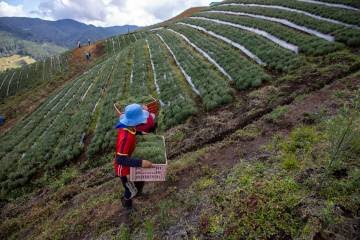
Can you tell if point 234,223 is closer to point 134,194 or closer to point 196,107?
point 134,194

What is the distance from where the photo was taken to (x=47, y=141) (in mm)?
18016

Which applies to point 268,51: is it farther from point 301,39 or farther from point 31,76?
point 31,76

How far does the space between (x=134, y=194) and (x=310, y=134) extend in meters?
5.08

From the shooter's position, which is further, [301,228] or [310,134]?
[310,134]

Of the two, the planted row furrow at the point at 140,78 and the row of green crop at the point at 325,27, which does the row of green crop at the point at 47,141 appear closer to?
the planted row furrow at the point at 140,78

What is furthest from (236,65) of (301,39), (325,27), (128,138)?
(128,138)

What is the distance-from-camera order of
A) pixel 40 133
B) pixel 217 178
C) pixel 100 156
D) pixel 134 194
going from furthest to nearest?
pixel 40 133 → pixel 100 156 → pixel 217 178 → pixel 134 194

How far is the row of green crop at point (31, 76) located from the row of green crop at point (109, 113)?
86.0ft

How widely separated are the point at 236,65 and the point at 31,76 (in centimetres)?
5189

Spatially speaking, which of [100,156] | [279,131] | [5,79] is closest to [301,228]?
[279,131]

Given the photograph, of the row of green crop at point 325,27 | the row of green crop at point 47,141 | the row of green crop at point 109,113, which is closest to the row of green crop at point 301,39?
the row of green crop at point 325,27

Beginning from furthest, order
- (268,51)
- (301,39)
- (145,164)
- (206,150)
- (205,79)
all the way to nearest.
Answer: (301,39)
(268,51)
(205,79)
(206,150)
(145,164)

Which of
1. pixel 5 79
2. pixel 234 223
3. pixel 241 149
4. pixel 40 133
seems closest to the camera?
pixel 234 223

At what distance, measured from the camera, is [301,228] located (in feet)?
17.9
